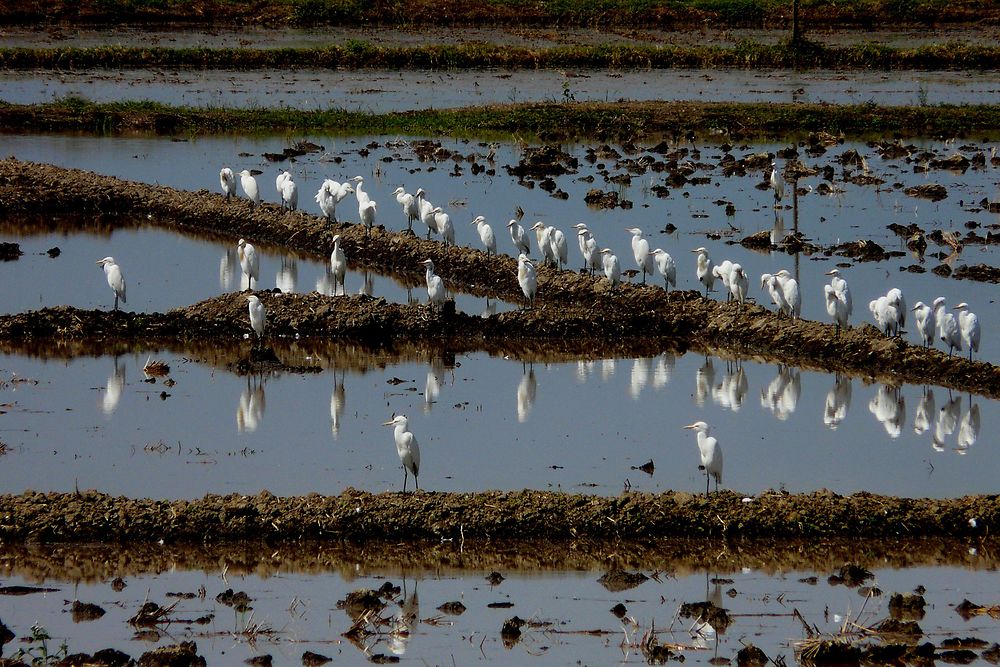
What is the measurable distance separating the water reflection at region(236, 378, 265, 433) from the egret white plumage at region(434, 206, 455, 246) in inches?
234

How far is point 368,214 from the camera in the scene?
23.7 metres

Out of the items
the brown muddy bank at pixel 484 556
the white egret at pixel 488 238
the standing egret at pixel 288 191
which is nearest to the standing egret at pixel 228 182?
the standing egret at pixel 288 191

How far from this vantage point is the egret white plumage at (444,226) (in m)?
22.6

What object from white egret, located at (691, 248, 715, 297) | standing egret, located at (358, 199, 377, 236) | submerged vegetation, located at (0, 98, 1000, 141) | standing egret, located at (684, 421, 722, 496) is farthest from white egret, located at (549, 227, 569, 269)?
submerged vegetation, located at (0, 98, 1000, 141)

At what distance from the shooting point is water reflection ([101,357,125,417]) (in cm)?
1669

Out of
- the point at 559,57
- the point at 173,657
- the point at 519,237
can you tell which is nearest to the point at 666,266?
the point at 519,237

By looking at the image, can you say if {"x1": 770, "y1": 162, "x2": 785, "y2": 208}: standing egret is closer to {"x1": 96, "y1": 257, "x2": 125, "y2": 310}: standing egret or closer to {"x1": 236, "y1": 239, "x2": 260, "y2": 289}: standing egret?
{"x1": 236, "y1": 239, "x2": 260, "y2": 289}: standing egret

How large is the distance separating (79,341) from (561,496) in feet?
30.1

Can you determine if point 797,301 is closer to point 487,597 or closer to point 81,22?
point 487,597

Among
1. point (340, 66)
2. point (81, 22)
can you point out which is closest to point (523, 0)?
point (340, 66)

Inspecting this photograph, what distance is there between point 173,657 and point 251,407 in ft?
23.3

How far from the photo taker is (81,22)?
5694 centimetres

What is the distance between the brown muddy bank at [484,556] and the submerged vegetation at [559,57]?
37.4 metres

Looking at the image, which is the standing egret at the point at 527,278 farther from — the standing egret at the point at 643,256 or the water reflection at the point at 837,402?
the water reflection at the point at 837,402
